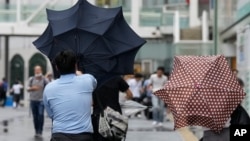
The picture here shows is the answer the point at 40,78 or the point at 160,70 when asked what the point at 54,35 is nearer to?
the point at 40,78

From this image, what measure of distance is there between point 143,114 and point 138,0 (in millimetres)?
16735

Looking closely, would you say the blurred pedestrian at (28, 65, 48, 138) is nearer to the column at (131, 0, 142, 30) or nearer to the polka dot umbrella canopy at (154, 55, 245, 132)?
the polka dot umbrella canopy at (154, 55, 245, 132)

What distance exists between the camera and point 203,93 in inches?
270

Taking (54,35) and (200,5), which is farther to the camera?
(200,5)

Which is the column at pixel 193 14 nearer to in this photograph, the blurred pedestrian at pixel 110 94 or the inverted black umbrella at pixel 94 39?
the blurred pedestrian at pixel 110 94

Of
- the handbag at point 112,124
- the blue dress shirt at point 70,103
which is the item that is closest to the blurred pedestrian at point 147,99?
the handbag at point 112,124

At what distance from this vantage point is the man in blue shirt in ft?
21.8

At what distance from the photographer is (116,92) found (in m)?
9.61

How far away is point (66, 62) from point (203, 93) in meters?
1.30

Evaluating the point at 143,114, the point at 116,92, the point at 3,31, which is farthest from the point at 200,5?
the point at 116,92

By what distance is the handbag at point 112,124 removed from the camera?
8312 mm

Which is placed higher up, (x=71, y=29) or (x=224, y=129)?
(x=71, y=29)

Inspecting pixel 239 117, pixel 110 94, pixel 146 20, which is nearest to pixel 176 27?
pixel 146 20

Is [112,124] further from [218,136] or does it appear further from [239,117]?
[239,117]
